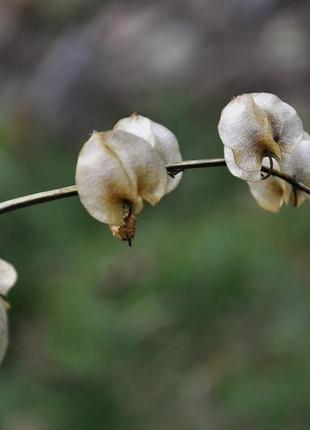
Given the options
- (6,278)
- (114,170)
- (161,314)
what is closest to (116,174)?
(114,170)

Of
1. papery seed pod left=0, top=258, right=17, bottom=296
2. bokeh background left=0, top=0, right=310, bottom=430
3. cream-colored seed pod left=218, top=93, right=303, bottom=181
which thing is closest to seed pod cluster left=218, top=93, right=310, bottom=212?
cream-colored seed pod left=218, top=93, right=303, bottom=181

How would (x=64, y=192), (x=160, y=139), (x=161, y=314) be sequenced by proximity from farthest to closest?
(x=161, y=314), (x=160, y=139), (x=64, y=192)

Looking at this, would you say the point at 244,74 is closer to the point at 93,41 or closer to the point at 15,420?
the point at 93,41

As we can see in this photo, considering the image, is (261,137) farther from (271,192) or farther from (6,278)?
(6,278)

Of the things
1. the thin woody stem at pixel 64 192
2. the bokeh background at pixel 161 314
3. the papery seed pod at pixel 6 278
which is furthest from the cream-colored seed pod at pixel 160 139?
the bokeh background at pixel 161 314

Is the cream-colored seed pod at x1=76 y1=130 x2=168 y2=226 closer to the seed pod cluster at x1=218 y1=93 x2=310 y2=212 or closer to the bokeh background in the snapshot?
the seed pod cluster at x1=218 y1=93 x2=310 y2=212

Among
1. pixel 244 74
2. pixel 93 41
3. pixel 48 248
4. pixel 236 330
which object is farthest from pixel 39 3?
pixel 236 330
